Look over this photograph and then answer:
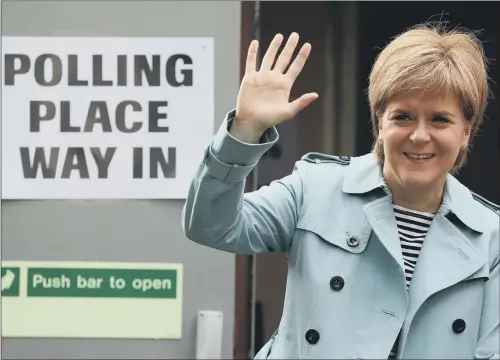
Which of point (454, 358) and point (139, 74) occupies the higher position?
point (139, 74)

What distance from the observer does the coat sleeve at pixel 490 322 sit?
1711 mm

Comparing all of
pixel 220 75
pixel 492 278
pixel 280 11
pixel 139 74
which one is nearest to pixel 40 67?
pixel 139 74

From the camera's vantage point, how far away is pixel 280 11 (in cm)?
314

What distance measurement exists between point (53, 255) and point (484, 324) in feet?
6.16

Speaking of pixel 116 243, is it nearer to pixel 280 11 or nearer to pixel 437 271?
pixel 280 11

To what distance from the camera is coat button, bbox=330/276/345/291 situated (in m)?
1.75

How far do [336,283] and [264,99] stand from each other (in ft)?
1.53

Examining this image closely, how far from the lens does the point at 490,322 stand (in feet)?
5.71

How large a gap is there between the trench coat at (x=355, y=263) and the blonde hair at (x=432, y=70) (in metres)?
0.24

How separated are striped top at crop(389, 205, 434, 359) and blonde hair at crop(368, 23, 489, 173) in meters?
0.25

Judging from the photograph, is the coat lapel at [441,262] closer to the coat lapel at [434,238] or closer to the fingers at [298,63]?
the coat lapel at [434,238]

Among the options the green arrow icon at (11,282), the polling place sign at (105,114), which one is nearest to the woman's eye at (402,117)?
the polling place sign at (105,114)

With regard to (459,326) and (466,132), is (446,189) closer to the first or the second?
(466,132)

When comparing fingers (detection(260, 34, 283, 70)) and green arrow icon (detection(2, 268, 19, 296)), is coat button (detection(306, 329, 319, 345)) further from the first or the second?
green arrow icon (detection(2, 268, 19, 296))
